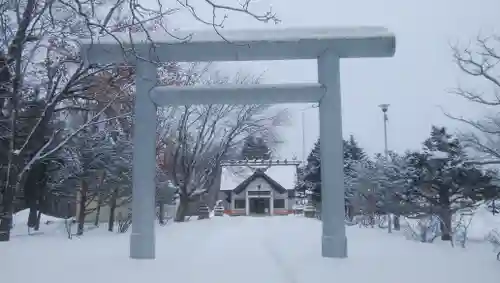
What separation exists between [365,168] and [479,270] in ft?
74.8

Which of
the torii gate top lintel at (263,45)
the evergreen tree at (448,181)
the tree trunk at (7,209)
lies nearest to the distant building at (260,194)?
the evergreen tree at (448,181)

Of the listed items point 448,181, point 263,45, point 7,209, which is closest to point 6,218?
point 7,209

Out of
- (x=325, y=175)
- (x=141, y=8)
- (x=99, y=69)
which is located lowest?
(x=325, y=175)

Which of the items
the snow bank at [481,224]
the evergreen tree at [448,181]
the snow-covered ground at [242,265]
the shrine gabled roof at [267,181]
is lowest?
the snow-covered ground at [242,265]

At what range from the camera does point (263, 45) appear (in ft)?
36.2

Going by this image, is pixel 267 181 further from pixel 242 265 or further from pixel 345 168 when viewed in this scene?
pixel 242 265

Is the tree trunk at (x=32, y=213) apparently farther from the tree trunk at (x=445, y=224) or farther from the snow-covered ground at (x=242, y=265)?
the tree trunk at (x=445, y=224)

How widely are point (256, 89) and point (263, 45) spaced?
0.99 m

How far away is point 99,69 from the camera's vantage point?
1706cm

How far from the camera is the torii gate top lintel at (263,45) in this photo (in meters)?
11.0

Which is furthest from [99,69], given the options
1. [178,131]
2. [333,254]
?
[178,131]

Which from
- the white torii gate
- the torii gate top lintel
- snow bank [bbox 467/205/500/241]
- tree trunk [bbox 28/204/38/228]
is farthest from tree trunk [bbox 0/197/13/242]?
snow bank [bbox 467/205/500/241]

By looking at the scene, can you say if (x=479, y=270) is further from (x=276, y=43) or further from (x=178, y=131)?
(x=178, y=131)

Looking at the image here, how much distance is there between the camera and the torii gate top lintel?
36.2 ft
